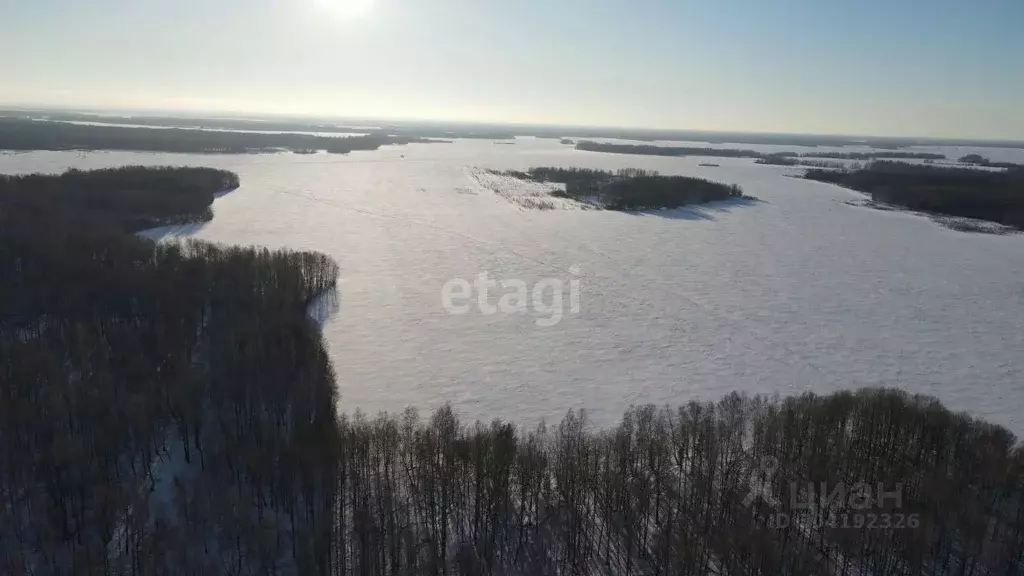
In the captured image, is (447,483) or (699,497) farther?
(699,497)

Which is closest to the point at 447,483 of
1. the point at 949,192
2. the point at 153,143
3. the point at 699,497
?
the point at 699,497

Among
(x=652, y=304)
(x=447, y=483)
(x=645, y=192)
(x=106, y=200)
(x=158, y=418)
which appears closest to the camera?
(x=447, y=483)

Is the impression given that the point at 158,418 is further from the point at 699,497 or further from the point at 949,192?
the point at 949,192

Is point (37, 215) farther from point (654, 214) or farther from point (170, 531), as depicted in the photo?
point (654, 214)

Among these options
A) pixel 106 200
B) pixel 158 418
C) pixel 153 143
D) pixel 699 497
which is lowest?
pixel 699 497

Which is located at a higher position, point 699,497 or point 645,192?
point 645,192

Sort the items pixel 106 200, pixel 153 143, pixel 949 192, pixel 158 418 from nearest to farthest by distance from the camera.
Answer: pixel 158 418 → pixel 106 200 → pixel 949 192 → pixel 153 143
